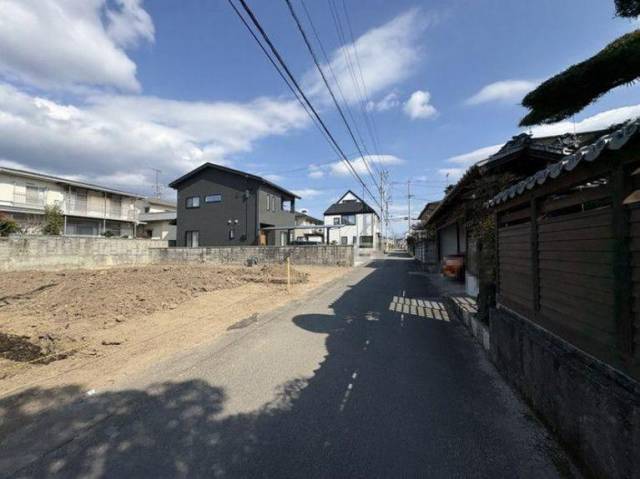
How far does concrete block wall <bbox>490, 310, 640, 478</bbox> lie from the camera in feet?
6.04

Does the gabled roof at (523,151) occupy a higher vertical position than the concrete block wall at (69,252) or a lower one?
higher

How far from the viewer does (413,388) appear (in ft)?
11.7

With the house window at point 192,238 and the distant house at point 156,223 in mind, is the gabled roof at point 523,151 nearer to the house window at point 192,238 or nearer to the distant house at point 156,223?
the house window at point 192,238

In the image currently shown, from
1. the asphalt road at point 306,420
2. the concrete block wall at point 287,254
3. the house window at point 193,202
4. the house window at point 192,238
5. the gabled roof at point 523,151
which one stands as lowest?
the asphalt road at point 306,420

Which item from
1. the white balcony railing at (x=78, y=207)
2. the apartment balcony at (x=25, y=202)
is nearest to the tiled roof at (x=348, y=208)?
the white balcony railing at (x=78, y=207)

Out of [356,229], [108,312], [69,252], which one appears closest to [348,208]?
[356,229]

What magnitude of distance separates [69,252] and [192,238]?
830cm

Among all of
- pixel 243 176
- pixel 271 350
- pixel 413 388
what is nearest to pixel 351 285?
pixel 271 350

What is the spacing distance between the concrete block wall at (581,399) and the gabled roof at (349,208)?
3888 centimetres

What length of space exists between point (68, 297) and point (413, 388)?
8964 mm

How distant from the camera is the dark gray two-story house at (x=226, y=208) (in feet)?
74.1

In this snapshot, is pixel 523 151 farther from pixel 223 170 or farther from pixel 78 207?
pixel 78 207

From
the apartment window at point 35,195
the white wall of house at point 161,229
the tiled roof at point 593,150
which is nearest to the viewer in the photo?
the tiled roof at point 593,150

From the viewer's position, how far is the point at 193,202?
24531 millimetres
